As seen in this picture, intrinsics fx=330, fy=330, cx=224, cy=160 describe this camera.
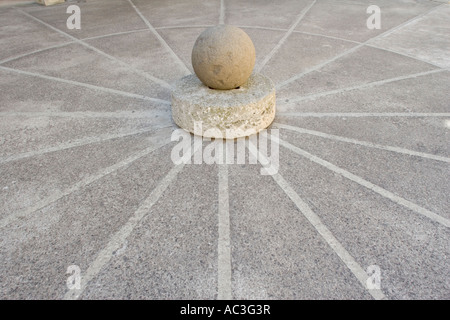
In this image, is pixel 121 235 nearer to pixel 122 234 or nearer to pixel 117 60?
pixel 122 234

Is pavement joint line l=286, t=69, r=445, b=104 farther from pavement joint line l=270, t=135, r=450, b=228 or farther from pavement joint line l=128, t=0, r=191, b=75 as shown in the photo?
pavement joint line l=128, t=0, r=191, b=75

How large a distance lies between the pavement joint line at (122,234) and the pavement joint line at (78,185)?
0.67m

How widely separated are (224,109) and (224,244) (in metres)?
2.24

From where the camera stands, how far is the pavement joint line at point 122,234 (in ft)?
11.1

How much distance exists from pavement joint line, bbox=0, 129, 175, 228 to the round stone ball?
1.35 m

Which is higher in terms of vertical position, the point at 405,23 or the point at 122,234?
the point at 405,23

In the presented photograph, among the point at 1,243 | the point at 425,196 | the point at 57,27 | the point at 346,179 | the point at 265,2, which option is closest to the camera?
the point at 1,243

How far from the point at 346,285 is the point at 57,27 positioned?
38.4ft

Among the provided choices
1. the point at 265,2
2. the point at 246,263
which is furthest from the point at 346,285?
the point at 265,2

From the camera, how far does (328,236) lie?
3834 millimetres

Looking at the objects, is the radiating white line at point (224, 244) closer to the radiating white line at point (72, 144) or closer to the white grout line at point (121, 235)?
the white grout line at point (121, 235)

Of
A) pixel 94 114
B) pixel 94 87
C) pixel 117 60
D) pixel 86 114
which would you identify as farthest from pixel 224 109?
pixel 117 60
